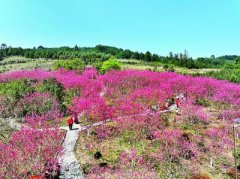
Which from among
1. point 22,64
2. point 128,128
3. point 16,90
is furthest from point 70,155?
point 22,64

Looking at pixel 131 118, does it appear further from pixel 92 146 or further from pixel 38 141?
pixel 38 141

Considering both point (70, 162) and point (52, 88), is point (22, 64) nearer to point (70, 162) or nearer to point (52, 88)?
point (52, 88)

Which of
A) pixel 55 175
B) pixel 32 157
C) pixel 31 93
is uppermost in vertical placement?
pixel 31 93

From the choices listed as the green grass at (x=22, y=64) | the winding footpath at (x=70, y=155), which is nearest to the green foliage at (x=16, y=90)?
the winding footpath at (x=70, y=155)

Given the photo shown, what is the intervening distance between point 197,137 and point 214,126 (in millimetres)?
5586

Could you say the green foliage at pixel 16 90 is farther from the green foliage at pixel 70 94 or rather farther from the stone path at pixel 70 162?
the stone path at pixel 70 162

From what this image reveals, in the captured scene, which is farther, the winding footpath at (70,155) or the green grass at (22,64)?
the green grass at (22,64)

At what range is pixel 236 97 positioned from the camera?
5000 centimetres

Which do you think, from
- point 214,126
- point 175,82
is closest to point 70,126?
point 214,126

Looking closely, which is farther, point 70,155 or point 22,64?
point 22,64

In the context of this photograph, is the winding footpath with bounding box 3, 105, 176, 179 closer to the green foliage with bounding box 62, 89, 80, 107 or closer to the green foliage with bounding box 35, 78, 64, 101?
the green foliage with bounding box 35, 78, 64, 101

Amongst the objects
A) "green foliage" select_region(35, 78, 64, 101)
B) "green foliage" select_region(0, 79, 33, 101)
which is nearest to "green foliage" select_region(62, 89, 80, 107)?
"green foliage" select_region(35, 78, 64, 101)

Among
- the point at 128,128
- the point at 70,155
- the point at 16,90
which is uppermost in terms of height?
the point at 16,90

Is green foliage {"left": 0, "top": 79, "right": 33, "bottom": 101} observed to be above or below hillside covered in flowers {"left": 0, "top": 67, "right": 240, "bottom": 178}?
above
